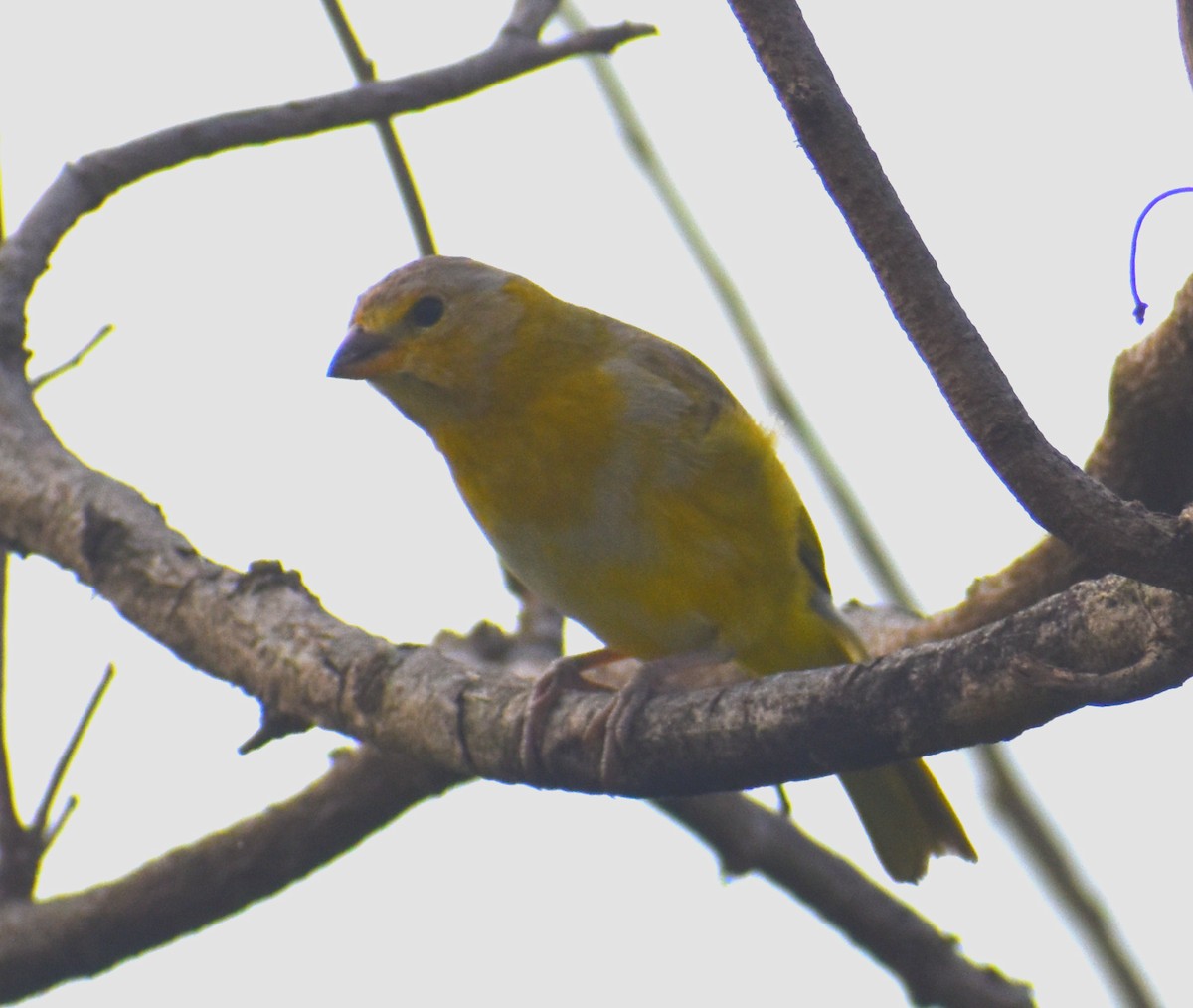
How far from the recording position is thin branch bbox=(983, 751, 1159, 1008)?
10.4 feet

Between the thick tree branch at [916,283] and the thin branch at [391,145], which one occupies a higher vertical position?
the thin branch at [391,145]

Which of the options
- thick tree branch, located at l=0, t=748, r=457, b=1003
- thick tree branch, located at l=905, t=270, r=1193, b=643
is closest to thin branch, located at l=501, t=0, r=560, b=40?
thick tree branch, located at l=905, t=270, r=1193, b=643

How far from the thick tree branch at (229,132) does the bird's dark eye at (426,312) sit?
52 cm

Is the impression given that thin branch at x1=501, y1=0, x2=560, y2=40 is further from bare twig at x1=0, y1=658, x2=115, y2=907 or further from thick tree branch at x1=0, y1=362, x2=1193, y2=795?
bare twig at x1=0, y1=658, x2=115, y2=907

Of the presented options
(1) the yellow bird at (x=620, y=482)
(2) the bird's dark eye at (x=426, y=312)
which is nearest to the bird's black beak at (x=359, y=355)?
(1) the yellow bird at (x=620, y=482)

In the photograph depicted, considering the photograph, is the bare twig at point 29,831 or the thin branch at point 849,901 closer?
the bare twig at point 29,831

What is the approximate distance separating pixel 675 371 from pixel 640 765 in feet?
5.72

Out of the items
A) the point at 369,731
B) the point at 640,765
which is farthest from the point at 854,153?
the point at 369,731

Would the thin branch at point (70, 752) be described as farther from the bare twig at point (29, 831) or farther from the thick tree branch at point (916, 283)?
the thick tree branch at point (916, 283)

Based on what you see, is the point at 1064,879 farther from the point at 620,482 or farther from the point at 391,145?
the point at 391,145

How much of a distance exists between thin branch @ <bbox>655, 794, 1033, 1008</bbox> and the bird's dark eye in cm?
153

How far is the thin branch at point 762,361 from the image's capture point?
146 inches

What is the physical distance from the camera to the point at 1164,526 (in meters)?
1.89

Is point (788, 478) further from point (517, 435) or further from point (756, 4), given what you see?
point (756, 4)
